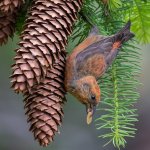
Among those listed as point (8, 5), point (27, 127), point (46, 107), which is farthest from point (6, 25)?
point (27, 127)

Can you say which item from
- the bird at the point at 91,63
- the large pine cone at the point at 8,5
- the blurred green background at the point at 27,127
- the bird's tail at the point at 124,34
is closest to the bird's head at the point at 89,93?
the bird at the point at 91,63

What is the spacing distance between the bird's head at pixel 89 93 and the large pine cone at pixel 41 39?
87 mm

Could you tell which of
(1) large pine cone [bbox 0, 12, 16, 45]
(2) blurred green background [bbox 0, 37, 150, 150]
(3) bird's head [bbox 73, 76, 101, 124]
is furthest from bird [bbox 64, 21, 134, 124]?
(2) blurred green background [bbox 0, 37, 150, 150]

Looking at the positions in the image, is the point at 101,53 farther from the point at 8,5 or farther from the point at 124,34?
the point at 8,5

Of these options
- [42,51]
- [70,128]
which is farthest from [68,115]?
[42,51]

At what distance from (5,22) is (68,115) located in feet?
5.96

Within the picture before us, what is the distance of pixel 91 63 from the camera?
3.91ft

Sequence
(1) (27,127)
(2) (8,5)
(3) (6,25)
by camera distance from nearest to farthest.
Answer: (2) (8,5) < (3) (6,25) < (1) (27,127)

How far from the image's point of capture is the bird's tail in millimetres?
1199

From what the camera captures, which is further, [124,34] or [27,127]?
[27,127]

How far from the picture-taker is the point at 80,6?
1.16 m

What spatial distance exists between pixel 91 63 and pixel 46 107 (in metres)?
0.16

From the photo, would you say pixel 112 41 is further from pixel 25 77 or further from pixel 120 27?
pixel 25 77

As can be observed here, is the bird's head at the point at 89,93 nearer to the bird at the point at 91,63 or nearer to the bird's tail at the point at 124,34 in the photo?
the bird at the point at 91,63
